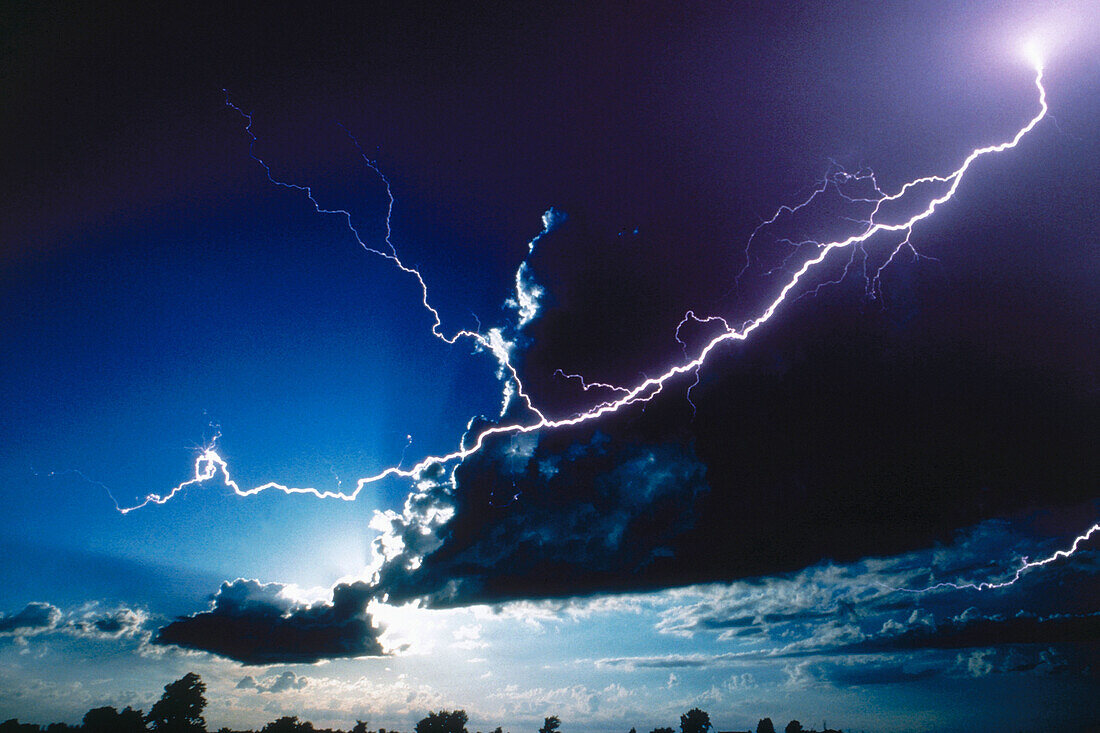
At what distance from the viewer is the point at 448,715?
42281 millimetres

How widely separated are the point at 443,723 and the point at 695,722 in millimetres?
22492

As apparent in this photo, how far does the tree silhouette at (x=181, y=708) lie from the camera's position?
33312 millimetres

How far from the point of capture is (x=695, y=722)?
4250cm

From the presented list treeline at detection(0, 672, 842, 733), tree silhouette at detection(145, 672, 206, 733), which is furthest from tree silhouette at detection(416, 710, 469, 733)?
tree silhouette at detection(145, 672, 206, 733)

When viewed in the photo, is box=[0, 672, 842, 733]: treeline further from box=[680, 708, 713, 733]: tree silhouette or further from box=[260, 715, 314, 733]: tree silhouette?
box=[680, 708, 713, 733]: tree silhouette

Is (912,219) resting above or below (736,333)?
above

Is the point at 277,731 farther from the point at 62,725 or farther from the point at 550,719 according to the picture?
the point at 550,719

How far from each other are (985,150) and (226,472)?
26.0m

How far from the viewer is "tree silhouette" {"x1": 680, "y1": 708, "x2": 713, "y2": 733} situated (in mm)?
42250

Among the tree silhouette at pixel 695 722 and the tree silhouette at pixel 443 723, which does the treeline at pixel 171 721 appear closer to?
the tree silhouette at pixel 443 723

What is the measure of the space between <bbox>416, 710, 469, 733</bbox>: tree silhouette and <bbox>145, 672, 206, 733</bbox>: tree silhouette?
657 inches

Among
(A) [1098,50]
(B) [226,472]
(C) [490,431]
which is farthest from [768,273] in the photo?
(B) [226,472]

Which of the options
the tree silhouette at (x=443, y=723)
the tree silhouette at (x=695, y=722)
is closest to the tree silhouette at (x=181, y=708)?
the tree silhouette at (x=443, y=723)

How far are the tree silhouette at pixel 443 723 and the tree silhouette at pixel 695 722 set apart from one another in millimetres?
19716
